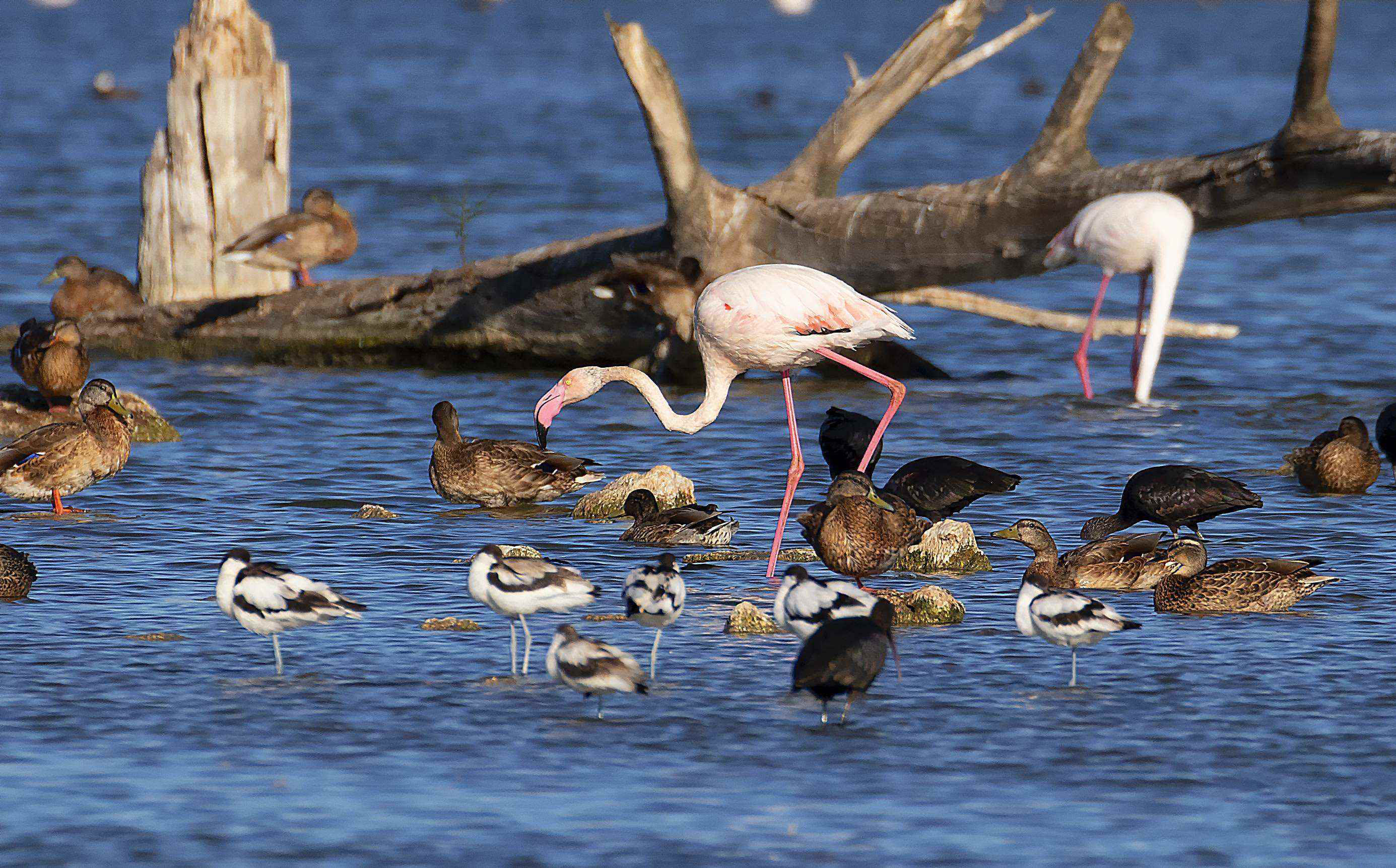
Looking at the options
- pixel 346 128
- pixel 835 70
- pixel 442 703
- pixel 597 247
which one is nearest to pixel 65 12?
pixel 835 70

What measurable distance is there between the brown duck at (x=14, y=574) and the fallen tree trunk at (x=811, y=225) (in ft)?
22.1

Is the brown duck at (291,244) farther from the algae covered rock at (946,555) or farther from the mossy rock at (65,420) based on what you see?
the algae covered rock at (946,555)

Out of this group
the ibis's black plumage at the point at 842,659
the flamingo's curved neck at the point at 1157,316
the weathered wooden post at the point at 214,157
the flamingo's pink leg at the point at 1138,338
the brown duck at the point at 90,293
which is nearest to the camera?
the ibis's black plumage at the point at 842,659

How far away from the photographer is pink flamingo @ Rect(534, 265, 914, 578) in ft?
34.4

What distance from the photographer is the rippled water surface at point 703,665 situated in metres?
5.87

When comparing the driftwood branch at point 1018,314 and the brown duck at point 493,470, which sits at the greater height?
the driftwood branch at point 1018,314

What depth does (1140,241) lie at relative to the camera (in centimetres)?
1394

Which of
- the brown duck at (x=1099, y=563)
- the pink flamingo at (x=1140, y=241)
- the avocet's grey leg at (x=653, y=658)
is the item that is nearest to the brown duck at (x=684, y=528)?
the brown duck at (x=1099, y=563)

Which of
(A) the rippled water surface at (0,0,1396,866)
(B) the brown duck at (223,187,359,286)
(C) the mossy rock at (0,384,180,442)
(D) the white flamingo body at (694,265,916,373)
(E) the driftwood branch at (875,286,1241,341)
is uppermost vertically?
(B) the brown duck at (223,187,359,286)

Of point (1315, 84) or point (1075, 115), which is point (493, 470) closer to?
point (1075, 115)

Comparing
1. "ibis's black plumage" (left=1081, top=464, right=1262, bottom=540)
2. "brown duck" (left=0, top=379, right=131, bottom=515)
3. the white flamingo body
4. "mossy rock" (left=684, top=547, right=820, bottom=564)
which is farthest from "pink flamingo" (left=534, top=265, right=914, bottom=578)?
"brown duck" (left=0, top=379, right=131, bottom=515)

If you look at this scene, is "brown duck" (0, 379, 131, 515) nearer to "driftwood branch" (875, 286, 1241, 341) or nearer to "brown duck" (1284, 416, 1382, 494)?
"driftwood branch" (875, 286, 1241, 341)

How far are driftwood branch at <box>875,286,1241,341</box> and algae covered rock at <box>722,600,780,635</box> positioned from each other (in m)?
7.45

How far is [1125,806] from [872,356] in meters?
9.94
